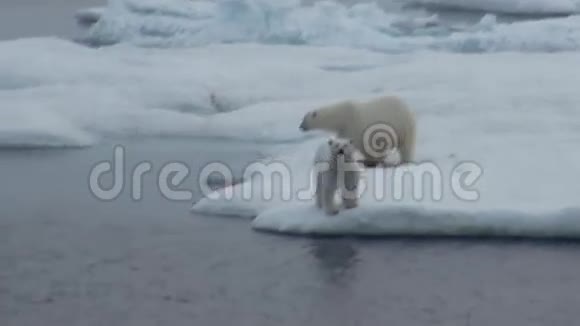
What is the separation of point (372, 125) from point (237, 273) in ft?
5.63

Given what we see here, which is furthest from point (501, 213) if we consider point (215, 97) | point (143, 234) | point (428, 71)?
point (428, 71)

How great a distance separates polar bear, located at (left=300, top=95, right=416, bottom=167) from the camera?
6699mm

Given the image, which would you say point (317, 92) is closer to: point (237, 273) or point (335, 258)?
point (335, 258)

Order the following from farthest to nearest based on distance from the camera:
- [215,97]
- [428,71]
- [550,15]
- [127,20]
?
[550,15] < [127,20] < [428,71] < [215,97]

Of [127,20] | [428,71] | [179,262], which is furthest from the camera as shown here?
[127,20]

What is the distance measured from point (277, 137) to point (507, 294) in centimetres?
310

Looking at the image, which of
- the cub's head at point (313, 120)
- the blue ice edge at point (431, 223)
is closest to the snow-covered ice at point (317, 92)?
the blue ice edge at point (431, 223)

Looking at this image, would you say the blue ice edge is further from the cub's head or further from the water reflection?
the cub's head

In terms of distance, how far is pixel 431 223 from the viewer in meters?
5.80

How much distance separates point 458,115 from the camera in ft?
27.1

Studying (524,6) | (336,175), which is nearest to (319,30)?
(524,6)

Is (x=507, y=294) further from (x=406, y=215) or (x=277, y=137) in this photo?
(x=277, y=137)

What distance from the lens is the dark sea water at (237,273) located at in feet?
15.9

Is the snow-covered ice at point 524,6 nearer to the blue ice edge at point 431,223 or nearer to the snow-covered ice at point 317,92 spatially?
the snow-covered ice at point 317,92
